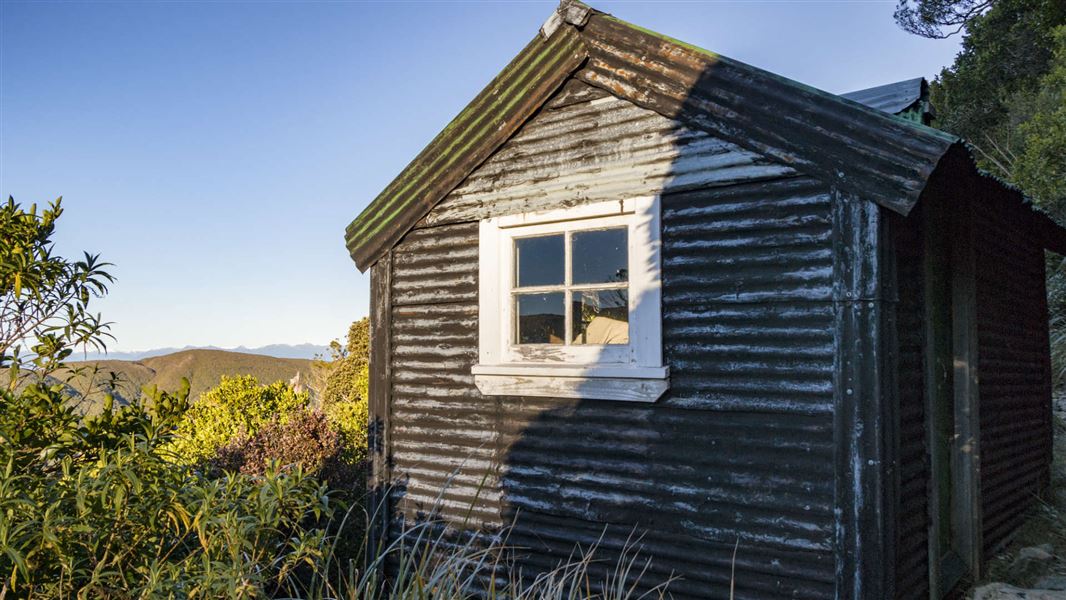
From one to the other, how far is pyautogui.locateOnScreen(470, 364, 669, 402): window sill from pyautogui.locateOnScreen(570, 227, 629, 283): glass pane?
613mm

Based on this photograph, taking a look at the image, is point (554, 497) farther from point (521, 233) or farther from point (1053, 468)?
point (1053, 468)

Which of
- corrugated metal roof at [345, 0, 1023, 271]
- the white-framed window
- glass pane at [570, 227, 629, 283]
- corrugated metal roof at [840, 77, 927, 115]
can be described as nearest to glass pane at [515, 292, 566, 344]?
the white-framed window

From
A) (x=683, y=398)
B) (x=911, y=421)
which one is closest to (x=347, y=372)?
(x=683, y=398)

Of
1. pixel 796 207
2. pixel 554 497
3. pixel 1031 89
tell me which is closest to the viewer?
pixel 796 207

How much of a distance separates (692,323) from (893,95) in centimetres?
281

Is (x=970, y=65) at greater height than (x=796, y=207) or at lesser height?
greater

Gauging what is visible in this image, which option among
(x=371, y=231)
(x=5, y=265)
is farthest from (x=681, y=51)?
(x=5, y=265)

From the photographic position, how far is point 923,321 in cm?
476

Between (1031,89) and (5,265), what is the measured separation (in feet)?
66.4

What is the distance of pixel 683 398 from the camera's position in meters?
4.59

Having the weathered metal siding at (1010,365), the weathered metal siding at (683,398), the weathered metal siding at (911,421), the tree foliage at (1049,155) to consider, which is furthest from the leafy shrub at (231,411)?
the tree foliage at (1049,155)

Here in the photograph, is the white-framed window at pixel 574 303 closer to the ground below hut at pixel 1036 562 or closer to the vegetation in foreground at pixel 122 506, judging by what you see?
the vegetation in foreground at pixel 122 506

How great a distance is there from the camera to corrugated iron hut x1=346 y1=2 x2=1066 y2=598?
405 cm

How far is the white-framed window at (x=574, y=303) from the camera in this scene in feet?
15.5
